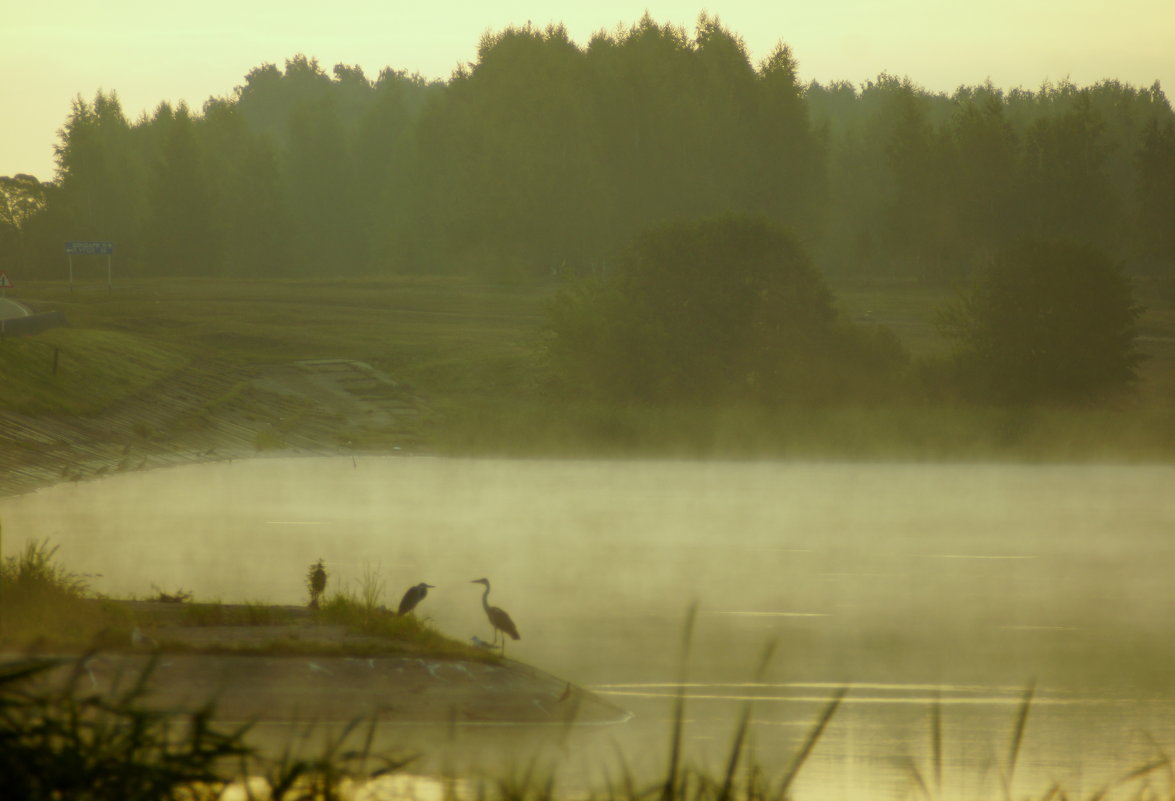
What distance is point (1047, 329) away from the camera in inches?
2480

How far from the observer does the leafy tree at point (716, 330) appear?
62750 mm

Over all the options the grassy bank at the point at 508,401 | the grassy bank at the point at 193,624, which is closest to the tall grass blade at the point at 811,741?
the grassy bank at the point at 193,624

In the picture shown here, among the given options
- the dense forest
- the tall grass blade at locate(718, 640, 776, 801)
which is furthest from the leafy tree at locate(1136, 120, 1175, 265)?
the tall grass blade at locate(718, 640, 776, 801)

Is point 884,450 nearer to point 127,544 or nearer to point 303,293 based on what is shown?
point 127,544

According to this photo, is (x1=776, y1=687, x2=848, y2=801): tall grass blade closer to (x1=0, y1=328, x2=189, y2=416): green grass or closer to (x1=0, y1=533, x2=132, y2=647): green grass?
(x1=0, y1=533, x2=132, y2=647): green grass

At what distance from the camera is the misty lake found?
16.9 m

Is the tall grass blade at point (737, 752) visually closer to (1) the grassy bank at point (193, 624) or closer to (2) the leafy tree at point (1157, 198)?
(1) the grassy bank at point (193, 624)

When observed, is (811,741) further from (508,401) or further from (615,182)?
(615,182)

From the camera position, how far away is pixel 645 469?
55.3m

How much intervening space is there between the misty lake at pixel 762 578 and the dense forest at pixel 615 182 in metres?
47.6

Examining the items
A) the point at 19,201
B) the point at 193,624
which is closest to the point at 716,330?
the point at 193,624

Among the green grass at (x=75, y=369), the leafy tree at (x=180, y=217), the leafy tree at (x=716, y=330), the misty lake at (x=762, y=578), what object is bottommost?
the misty lake at (x=762, y=578)

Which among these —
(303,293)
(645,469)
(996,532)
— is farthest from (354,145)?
(996,532)

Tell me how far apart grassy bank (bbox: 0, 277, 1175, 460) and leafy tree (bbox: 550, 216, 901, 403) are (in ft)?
5.54
